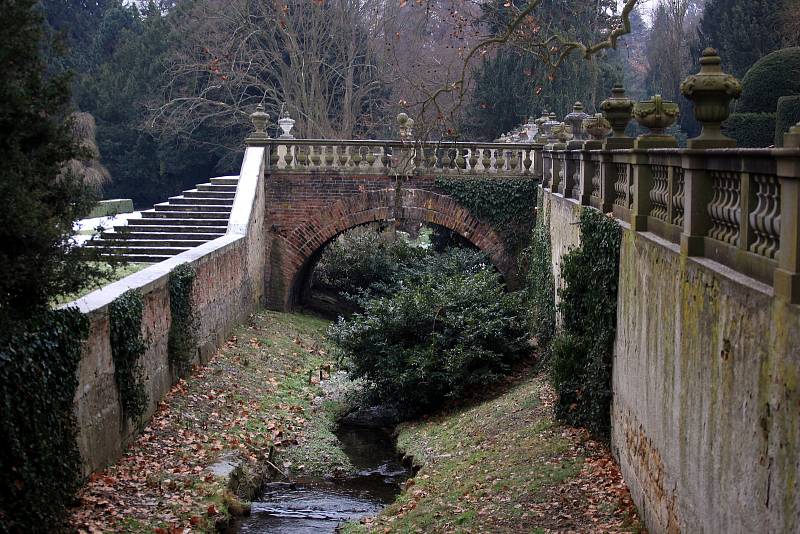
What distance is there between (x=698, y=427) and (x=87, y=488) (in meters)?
6.09

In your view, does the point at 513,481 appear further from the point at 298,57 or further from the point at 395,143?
the point at 298,57

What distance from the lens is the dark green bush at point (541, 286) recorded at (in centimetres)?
→ 1609

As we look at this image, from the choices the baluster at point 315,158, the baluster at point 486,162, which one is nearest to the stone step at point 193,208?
the baluster at point 315,158

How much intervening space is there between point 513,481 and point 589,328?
2.15m

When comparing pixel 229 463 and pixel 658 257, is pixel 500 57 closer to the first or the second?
pixel 229 463

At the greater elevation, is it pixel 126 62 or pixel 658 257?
pixel 126 62

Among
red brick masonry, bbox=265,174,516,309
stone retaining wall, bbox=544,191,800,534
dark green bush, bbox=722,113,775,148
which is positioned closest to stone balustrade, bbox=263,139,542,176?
red brick masonry, bbox=265,174,516,309

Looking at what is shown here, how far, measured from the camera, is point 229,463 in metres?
12.0

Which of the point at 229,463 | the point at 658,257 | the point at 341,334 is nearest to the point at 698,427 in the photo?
the point at 658,257

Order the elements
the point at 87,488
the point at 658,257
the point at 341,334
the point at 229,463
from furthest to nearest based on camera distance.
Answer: the point at 341,334 → the point at 229,463 → the point at 87,488 → the point at 658,257

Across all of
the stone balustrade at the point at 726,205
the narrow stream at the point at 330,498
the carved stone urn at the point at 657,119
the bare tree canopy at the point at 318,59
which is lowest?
the narrow stream at the point at 330,498

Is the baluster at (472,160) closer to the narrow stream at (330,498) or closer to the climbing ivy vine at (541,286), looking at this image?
the climbing ivy vine at (541,286)

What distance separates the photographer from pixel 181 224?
2195 cm

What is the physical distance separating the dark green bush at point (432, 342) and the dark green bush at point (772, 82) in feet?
24.4
